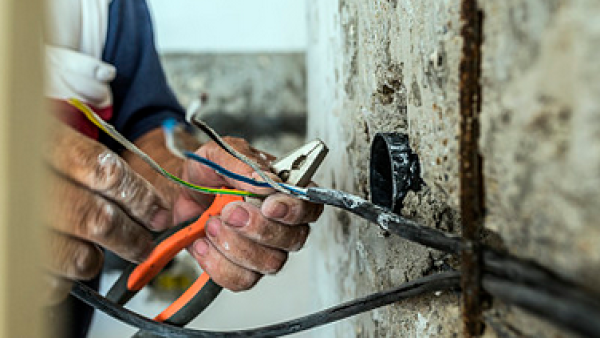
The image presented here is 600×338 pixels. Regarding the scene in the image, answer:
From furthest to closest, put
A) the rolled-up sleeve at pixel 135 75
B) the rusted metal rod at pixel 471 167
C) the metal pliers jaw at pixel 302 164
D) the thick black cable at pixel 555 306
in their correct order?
the rolled-up sleeve at pixel 135 75
the metal pliers jaw at pixel 302 164
the rusted metal rod at pixel 471 167
the thick black cable at pixel 555 306

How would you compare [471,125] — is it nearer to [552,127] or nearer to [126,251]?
[552,127]

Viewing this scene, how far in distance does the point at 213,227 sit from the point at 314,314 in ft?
0.78

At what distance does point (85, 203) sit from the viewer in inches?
24.1

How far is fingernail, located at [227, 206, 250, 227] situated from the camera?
0.67 meters

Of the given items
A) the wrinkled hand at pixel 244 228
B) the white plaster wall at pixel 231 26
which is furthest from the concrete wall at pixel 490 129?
the white plaster wall at pixel 231 26

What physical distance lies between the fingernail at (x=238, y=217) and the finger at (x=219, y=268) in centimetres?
11

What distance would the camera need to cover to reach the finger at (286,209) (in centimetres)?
64

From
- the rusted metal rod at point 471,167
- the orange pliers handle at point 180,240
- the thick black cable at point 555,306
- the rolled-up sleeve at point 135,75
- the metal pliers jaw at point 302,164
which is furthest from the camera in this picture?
the rolled-up sleeve at point 135,75

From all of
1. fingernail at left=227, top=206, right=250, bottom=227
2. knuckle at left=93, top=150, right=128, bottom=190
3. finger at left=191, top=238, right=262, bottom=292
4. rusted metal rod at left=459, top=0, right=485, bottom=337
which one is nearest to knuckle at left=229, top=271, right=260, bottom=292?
finger at left=191, top=238, right=262, bottom=292

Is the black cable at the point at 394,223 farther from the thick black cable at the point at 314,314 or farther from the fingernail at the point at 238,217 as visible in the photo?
the fingernail at the point at 238,217

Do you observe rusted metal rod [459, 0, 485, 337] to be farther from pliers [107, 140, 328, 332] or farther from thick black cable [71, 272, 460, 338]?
pliers [107, 140, 328, 332]

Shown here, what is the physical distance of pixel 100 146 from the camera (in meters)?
0.63

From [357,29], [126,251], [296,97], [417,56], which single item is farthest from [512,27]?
[296,97]

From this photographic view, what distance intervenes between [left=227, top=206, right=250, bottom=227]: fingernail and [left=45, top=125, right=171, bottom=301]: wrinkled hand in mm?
94
